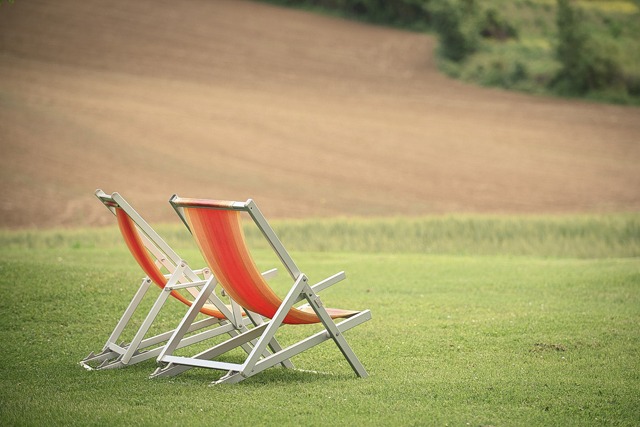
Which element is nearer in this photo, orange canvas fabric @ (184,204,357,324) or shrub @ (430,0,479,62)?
orange canvas fabric @ (184,204,357,324)

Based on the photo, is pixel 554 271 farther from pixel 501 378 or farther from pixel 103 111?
pixel 103 111

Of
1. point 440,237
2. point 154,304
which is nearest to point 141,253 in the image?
point 154,304

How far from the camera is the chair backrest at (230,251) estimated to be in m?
5.42

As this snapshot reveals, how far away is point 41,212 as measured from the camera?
65.2 ft

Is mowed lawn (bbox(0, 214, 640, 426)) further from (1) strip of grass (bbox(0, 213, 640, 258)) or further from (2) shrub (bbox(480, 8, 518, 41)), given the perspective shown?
(2) shrub (bbox(480, 8, 518, 41))

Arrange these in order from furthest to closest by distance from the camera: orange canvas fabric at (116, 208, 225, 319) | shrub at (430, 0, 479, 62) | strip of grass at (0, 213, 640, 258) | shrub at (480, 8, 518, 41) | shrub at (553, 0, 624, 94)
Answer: shrub at (480, 8, 518, 41), shrub at (430, 0, 479, 62), shrub at (553, 0, 624, 94), strip of grass at (0, 213, 640, 258), orange canvas fabric at (116, 208, 225, 319)

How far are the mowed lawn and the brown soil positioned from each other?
8210 mm

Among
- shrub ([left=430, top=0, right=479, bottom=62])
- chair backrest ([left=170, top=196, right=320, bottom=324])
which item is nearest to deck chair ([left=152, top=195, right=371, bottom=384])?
chair backrest ([left=170, top=196, right=320, bottom=324])

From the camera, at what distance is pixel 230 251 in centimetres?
546

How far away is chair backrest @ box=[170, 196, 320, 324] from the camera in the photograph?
542cm

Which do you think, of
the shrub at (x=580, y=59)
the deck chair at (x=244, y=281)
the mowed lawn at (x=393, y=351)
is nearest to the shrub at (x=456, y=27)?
the shrub at (x=580, y=59)

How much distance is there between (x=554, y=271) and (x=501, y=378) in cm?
564

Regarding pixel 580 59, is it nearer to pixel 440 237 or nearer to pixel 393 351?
pixel 440 237

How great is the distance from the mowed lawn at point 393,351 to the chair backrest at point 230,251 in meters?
0.57
